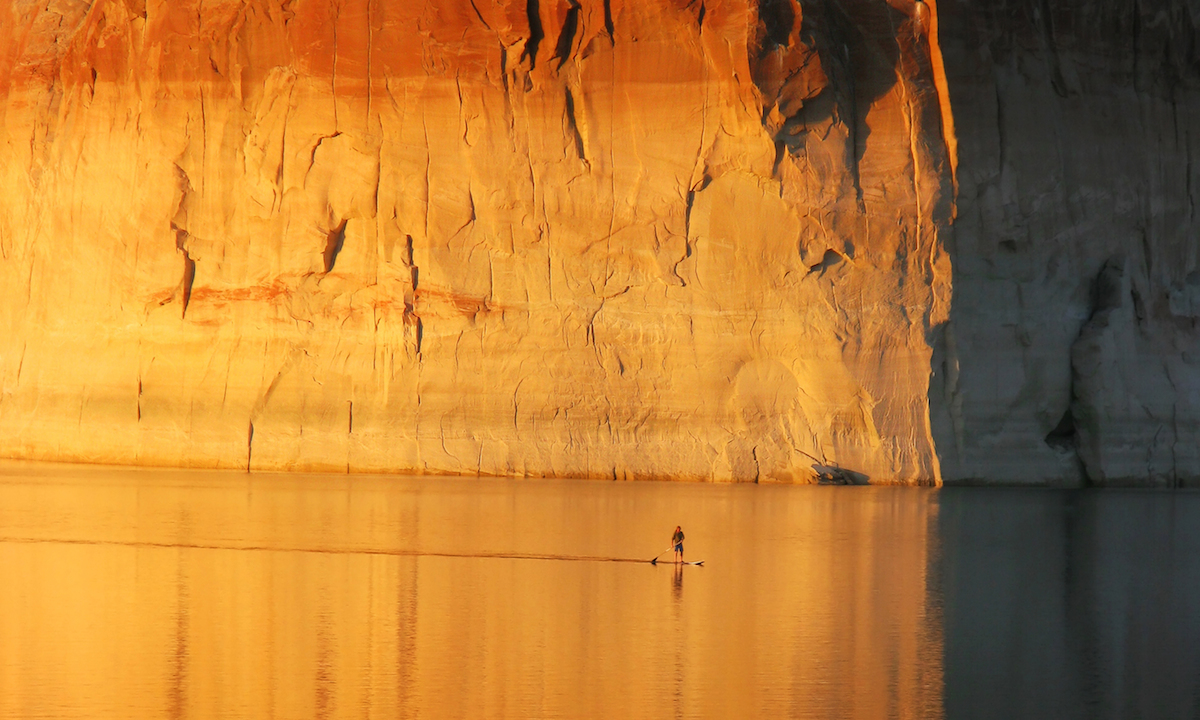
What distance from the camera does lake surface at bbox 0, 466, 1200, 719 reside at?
10.2m

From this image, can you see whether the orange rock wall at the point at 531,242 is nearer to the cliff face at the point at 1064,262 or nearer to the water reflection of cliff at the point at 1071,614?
the cliff face at the point at 1064,262

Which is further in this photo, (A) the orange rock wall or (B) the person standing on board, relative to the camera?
(A) the orange rock wall

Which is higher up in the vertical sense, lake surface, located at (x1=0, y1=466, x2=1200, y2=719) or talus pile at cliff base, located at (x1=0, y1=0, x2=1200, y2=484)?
talus pile at cliff base, located at (x1=0, y1=0, x2=1200, y2=484)

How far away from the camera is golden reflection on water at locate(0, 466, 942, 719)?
10141 millimetres

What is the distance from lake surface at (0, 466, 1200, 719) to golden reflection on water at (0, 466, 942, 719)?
40 mm

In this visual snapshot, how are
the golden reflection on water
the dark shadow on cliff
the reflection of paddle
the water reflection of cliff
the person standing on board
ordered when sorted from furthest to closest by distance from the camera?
the dark shadow on cliff → the reflection of paddle → the person standing on board → the water reflection of cliff → the golden reflection on water

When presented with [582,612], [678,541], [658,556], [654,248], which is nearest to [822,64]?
[654,248]

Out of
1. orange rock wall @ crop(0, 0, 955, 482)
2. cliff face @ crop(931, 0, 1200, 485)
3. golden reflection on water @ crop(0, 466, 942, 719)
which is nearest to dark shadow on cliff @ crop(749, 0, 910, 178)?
orange rock wall @ crop(0, 0, 955, 482)

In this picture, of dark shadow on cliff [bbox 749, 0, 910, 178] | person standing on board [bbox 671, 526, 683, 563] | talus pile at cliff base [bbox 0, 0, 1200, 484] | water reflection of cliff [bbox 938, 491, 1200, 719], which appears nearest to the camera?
water reflection of cliff [bbox 938, 491, 1200, 719]

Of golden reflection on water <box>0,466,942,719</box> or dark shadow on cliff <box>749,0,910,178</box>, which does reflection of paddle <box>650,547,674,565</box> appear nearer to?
golden reflection on water <box>0,466,942,719</box>

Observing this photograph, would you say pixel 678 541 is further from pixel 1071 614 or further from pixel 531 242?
pixel 531 242

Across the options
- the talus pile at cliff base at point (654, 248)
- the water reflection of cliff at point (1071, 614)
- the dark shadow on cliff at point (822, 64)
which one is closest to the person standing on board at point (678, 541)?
the water reflection of cliff at point (1071, 614)

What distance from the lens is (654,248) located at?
29969mm

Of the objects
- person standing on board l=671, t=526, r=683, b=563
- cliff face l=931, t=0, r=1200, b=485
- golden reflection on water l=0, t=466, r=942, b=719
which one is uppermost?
cliff face l=931, t=0, r=1200, b=485
